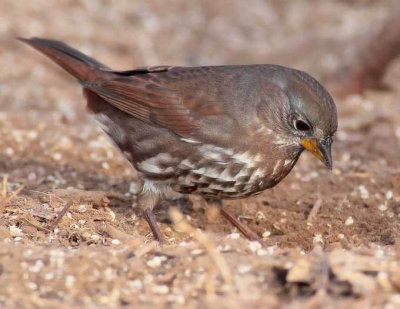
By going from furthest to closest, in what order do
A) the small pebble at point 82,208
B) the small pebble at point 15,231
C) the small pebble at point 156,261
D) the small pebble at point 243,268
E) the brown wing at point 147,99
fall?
the small pebble at point 82,208 → the brown wing at point 147,99 → the small pebble at point 15,231 → the small pebble at point 156,261 → the small pebble at point 243,268

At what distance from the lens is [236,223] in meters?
6.13

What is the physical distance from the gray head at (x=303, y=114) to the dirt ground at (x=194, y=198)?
82 centimetres

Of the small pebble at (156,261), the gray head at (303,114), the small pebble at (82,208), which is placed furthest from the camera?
the small pebble at (82,208)

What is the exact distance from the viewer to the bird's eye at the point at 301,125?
546cm

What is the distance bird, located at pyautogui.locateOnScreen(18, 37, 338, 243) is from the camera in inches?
216

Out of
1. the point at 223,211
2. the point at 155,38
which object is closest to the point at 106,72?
the point at 223,211

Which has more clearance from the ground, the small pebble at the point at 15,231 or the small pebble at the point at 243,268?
the small pebble at the point at 243,268

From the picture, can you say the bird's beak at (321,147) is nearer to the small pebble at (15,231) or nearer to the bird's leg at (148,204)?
the bird's leg at (148,204)

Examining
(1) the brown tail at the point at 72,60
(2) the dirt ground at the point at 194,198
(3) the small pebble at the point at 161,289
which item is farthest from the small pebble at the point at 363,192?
(3) the small pebble at the point at 161,289

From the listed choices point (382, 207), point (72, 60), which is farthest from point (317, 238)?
point (72, 60)

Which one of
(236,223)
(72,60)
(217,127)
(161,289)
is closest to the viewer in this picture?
(161,289)

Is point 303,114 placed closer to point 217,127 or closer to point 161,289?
point 217,127

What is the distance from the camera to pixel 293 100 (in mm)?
5516

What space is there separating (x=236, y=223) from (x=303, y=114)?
3.98ft
